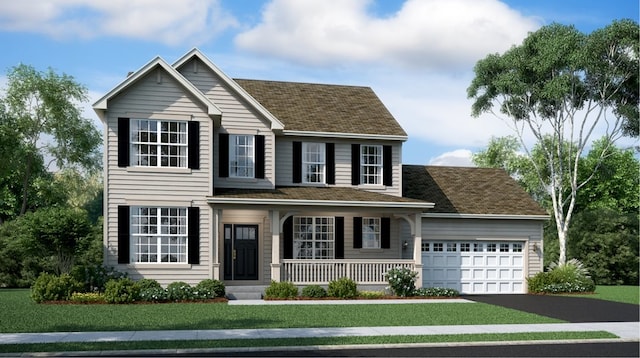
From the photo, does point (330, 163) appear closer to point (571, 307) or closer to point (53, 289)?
point (571, 307)

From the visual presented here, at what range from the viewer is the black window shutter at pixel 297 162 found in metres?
27.4

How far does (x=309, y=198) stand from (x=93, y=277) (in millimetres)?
7580

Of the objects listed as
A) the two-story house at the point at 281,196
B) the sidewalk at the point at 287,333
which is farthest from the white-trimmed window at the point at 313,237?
the sidewalk at the point at 287,333

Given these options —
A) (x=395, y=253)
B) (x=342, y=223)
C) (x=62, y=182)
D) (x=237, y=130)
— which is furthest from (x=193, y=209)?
(x=62, y=182)

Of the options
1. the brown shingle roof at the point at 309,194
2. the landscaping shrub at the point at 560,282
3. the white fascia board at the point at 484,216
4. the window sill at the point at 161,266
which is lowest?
the landscaping shrub at the point at 560,282

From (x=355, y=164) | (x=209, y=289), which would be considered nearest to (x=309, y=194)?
(x=355, y=164)

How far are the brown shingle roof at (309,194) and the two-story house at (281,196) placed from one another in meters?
0.08

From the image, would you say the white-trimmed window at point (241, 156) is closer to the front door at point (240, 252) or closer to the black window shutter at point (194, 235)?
the front door at point (240, 252)

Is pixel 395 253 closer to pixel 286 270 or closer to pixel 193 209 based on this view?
pixel 286 270

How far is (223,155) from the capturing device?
26.1 meters

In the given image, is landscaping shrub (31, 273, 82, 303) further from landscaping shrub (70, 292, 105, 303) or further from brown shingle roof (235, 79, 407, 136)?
brown shingle roof (235, 79, 407, 136)

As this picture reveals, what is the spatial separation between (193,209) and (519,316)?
1128cm

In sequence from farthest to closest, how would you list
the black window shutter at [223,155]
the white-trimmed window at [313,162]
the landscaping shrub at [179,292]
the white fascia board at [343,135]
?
the white-trimmed window at [313,162]
the white fascia board at [343,135]
the black window shutter at [223,155]
the landscaping shrub at [179,292]

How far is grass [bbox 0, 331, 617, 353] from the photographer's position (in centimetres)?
1302
